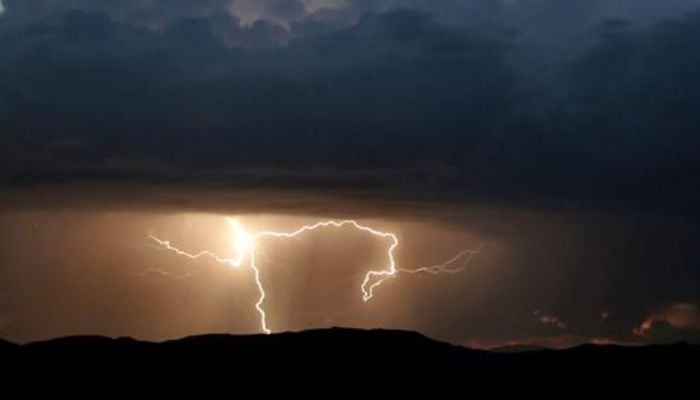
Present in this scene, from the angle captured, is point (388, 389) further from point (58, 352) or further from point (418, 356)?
point (58, 352)

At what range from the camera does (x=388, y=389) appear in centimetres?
11388

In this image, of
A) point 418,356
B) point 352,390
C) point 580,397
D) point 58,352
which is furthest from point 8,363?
point 580,397

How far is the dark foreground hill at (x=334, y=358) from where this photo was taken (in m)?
122

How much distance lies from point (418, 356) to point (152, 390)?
33865 mm

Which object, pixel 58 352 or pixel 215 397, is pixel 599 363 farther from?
pixel 58 352

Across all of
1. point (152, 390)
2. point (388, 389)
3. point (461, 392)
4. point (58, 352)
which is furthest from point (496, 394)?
point (58, 352)

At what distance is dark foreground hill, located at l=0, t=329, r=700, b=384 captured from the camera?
399ft

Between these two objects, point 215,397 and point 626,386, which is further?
point 626,386

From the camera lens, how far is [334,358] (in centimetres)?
12738

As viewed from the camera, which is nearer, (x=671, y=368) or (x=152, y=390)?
(x=152, y=390)

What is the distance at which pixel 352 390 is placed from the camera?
11431 cm

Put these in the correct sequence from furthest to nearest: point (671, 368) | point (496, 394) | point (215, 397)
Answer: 1. point (671, 368)
2. point (496, 394)
3. point (215, 397)

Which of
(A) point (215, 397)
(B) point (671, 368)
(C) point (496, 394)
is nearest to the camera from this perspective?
(A) point (215, 397)

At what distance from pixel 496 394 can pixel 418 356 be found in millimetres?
18548
